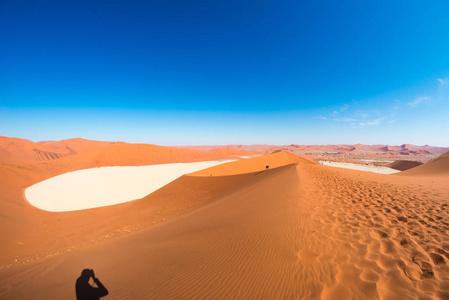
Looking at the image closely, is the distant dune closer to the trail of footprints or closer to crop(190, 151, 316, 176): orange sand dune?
crop(190, 151, 316, 176): orange sand dune

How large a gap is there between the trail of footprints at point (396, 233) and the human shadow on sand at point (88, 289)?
465 cm

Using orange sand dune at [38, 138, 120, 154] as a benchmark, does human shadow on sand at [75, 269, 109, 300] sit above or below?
below

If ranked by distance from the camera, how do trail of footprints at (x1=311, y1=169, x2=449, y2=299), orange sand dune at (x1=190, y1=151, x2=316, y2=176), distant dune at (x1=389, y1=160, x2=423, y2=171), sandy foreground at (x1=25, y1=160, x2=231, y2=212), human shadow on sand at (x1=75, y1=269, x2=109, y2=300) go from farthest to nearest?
distant dune at (x1=389, y1=160, x2=423, y2=171) → orange sand dune at (x1=190, y1=151, x2=316, y2=176) → sandy foreground at (x1=25, y1=160, x2=231, y2=212) → human shadow on sand at (x1=75, y1=269, x2=109, y2=300) → trail of footprints at (x1=311, y1=169, x2=449, y2=299)

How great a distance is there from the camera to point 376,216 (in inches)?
184

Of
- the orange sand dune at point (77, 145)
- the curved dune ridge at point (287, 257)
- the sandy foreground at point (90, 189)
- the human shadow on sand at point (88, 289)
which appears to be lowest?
the sandy foreground at point (90, 189)

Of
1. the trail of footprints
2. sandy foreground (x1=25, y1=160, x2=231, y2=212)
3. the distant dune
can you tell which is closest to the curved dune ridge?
the trail of footprints

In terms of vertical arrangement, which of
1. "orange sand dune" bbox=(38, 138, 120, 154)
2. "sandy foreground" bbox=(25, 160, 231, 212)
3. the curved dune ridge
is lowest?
"sandy foreground" bbox=(25, 160, 231, 212)

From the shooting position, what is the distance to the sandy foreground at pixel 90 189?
44.9ft

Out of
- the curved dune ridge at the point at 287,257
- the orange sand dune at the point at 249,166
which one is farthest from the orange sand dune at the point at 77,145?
the curved dune ridge at the point at 287,257

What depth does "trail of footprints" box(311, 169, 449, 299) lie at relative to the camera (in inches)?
95.5

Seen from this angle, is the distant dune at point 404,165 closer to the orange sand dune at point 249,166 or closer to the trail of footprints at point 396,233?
the orange sand dune at point 249,166

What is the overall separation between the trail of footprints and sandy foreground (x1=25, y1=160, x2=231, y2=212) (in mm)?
16200

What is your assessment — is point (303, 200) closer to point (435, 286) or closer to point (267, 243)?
point (267, 243)

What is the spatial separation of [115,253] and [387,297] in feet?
20.3
